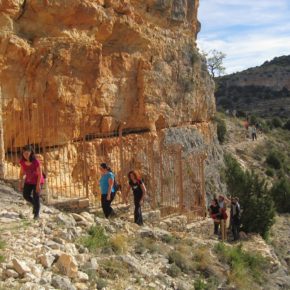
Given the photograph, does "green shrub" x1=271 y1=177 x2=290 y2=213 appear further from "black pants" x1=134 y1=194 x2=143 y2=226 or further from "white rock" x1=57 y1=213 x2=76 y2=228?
"white rock" x1=57 y1=213 x2=76 y2=228

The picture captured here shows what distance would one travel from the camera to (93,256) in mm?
6285

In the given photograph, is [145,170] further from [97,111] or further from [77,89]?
[77,89]

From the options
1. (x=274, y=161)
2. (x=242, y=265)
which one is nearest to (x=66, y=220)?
(x=242, y=265)

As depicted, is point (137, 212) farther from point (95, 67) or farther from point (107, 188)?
point (95, 67)

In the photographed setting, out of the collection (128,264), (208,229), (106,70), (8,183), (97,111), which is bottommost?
(208,229)

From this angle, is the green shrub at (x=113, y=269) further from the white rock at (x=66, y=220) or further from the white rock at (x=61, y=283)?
the white rock at (x=66, y=220)

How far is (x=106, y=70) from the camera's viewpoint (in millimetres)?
13719

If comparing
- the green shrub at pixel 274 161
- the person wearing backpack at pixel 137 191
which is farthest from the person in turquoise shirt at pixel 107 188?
the green shrub at pixel 274 161

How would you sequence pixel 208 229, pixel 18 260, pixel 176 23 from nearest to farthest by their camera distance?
pixel 18 260
pixel 208 229
pixel 176 23

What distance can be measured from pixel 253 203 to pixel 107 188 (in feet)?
28.7

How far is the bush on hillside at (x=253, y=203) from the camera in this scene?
52.2 ft

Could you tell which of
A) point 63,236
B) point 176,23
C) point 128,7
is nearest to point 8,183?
point 63,236

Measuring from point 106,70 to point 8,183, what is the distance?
5662 millimetres

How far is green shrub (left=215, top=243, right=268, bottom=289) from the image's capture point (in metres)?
7.38
